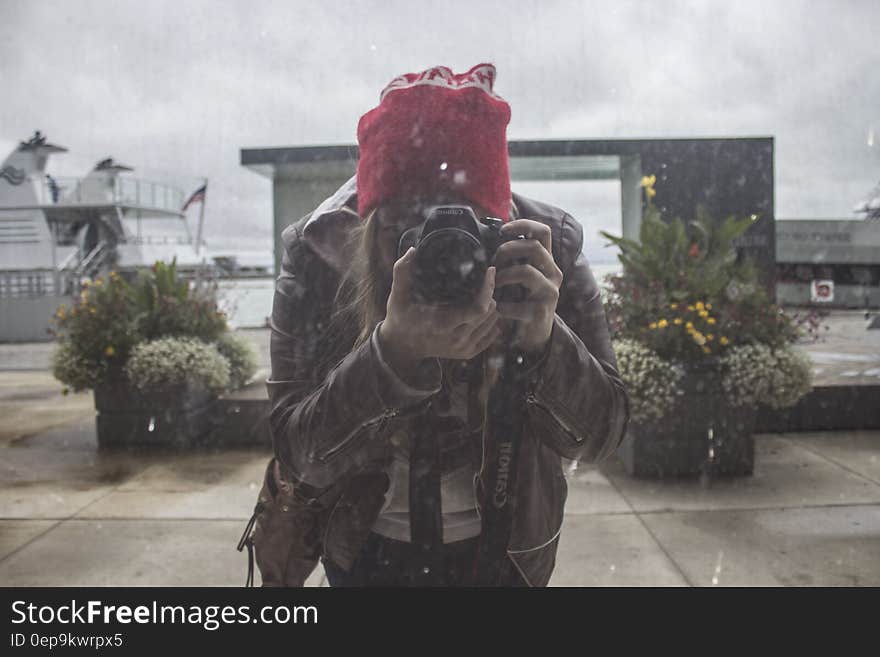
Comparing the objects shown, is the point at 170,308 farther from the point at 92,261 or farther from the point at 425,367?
the point at 92,261

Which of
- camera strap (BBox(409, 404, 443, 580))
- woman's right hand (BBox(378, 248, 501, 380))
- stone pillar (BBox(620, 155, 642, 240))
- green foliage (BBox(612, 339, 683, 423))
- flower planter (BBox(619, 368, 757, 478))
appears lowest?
flower planter (BBox(619, 368, 757, 478))

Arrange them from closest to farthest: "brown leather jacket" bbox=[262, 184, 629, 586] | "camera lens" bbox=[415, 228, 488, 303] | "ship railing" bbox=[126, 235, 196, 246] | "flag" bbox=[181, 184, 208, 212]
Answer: "camera lens" bbox=[415, 228, 488, 303] < "brown leather jacket" bbox=[262, 184, 629, 586] < "flag" bbox=[181, 184, 208, 212] < "ship railing" bbox=[126, 235, 196, 246]

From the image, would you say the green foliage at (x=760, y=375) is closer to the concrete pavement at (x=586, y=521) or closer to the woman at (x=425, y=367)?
the concrete pavement at (x=586, y=521)

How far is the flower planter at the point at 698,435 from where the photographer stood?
3717 millimetres

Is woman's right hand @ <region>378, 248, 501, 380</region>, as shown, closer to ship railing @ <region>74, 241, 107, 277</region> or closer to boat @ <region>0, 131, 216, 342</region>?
boat @ <region>0, 131, 216, 342</region>

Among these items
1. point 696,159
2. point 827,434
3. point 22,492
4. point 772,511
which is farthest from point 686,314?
point 696,159

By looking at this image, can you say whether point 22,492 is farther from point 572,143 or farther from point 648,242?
point 572,143

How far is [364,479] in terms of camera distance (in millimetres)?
1008

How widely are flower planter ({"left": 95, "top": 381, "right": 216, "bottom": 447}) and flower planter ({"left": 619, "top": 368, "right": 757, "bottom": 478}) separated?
2.95 m

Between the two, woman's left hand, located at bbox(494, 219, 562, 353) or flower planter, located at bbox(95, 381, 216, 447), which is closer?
woman's left hand, located at bbox(494, 219, 562, 353)

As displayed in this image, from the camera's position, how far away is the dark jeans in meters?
1.04

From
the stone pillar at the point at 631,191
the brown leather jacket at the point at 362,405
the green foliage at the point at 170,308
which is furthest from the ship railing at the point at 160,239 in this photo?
the brown leather jacket at the point at 362,405

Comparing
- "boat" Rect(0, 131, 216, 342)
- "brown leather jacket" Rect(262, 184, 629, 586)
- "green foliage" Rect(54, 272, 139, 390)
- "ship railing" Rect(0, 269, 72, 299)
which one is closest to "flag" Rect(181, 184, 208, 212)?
"boat" Rect(0, 131, 216, 342)

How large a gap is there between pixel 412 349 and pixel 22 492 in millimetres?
3583
